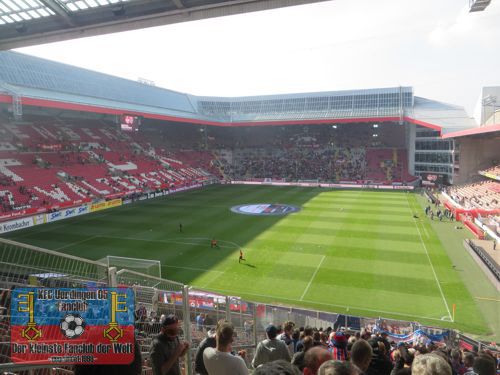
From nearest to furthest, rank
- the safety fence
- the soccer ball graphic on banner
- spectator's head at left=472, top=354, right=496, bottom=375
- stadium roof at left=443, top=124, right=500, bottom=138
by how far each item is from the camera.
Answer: the soccer ball graphic on banner < spectator's head at left=472, top=354, right=496, bottom=375 < the safety fence < stadium roof at left=443, top=124, right=500, bottom=138

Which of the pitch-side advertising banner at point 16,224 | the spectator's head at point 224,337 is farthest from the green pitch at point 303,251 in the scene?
the spectator's head at point 224,337

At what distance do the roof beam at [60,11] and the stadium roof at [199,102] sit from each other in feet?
97.3

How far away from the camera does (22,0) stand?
877 cm

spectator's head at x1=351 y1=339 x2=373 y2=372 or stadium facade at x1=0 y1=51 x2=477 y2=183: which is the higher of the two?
stadium facade at x1=0 y1=51 x2=477 y2=183

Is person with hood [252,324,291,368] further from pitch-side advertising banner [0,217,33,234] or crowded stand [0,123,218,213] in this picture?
crowded stand [0,123,218,213]


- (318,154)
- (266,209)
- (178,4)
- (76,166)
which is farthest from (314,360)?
(318,154)

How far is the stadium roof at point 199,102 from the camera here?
42312 millimetres

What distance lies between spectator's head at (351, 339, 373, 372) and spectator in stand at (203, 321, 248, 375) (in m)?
1.20

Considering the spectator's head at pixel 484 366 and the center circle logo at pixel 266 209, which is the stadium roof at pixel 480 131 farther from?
the spectator's head at pixel 484 366

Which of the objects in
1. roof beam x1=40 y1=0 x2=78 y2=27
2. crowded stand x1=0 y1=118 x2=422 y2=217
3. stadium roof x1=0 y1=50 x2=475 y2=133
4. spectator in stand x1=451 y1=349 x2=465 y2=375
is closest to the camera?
spectator in stand x1=451 y1=349 x2=465 y2=375

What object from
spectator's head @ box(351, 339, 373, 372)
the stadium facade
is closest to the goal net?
spectator's head @ box(351, 339, 373, 372)

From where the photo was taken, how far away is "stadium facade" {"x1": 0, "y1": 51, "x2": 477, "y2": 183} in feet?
138

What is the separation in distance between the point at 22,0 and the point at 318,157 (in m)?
67.0

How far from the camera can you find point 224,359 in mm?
3752
